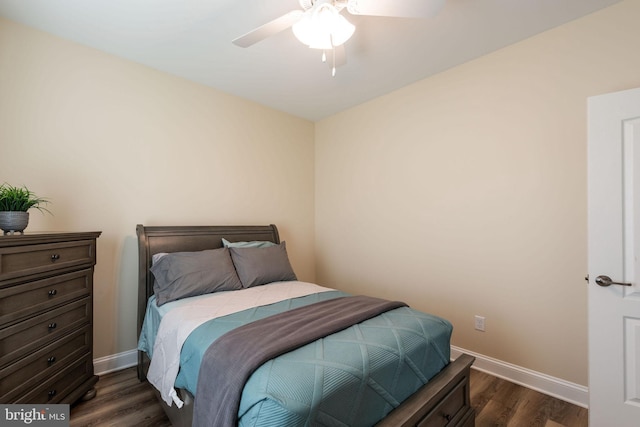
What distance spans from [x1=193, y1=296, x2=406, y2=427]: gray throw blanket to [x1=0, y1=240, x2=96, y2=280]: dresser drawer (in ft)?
3.69

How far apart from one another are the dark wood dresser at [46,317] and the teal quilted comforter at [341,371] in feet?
2.71

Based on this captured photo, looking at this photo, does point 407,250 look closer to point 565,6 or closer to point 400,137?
point 400,137

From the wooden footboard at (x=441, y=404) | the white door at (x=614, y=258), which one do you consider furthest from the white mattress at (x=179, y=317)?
the white door at (x=614, y=258)

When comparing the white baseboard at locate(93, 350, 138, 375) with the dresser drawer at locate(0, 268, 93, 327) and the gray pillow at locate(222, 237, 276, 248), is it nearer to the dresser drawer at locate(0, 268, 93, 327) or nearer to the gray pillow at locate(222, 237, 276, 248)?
the dresser drawer at locate(0, 268, 93, 327)

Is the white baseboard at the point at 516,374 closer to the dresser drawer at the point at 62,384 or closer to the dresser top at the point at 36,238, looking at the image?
the dresser drawer at the point at 62,384

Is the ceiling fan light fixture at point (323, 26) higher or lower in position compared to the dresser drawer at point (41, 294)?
higher

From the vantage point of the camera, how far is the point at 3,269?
1.50 meters

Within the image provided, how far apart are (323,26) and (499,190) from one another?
1876 mm

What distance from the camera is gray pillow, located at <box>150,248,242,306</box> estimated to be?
2242 mm

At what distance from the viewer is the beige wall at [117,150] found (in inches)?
85.9

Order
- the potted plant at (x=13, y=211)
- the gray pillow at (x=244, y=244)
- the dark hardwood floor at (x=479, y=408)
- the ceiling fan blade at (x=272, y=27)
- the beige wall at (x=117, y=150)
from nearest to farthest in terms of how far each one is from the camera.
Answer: the ceiling fan blade at (x=272, y=27)
the potted plant at (x=13, y=211)
the dark hardwood floor at (x=479, y=408)
the beige wall at (x=117, y=150)
the gray pillow at (x=244, y=244)

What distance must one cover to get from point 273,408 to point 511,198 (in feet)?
7.58

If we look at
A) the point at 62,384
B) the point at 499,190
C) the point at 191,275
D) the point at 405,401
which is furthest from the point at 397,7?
the point at 62,384

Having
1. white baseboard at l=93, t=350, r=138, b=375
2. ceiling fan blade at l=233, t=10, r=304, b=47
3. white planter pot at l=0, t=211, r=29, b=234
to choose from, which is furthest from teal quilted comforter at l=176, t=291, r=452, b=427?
ceiling fan blade at l=233, t=10, r=304, b=47
